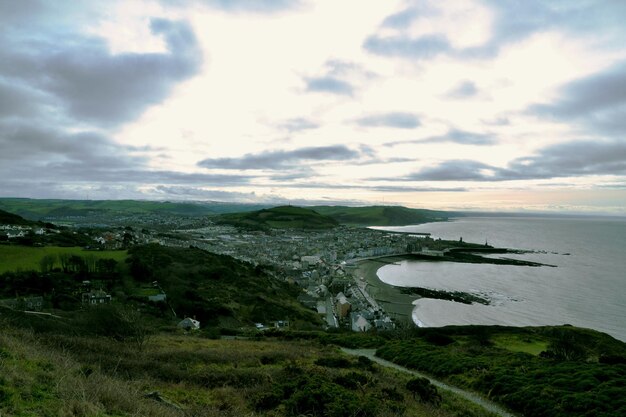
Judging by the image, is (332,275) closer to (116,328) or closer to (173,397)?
(116,328)

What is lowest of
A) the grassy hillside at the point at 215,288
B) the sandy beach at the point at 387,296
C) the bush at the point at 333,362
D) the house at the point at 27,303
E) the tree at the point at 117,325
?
the sandy beach at the point at 387,296

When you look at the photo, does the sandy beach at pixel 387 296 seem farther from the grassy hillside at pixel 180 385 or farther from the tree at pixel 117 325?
the tree at pixel 117 325

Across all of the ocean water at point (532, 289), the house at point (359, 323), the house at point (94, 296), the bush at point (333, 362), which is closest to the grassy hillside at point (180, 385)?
the bush at point (333, 362)

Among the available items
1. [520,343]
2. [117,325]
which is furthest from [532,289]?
[117,325]

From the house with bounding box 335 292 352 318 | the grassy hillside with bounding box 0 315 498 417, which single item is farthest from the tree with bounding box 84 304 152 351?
the house with bounding box 335 292 352 318

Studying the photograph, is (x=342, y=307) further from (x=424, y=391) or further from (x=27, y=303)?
(x=424, y=391)

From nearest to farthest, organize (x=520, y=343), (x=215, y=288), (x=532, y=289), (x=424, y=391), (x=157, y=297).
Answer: (x=424, y=391) < (x=520, y=343) < (x=157, y=297) < (x=215, y=288) < (x=532, y=289)

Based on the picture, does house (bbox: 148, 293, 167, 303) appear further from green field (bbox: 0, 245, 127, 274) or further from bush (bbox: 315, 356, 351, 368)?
bush (bbox: 315, 356, 351, 368)
